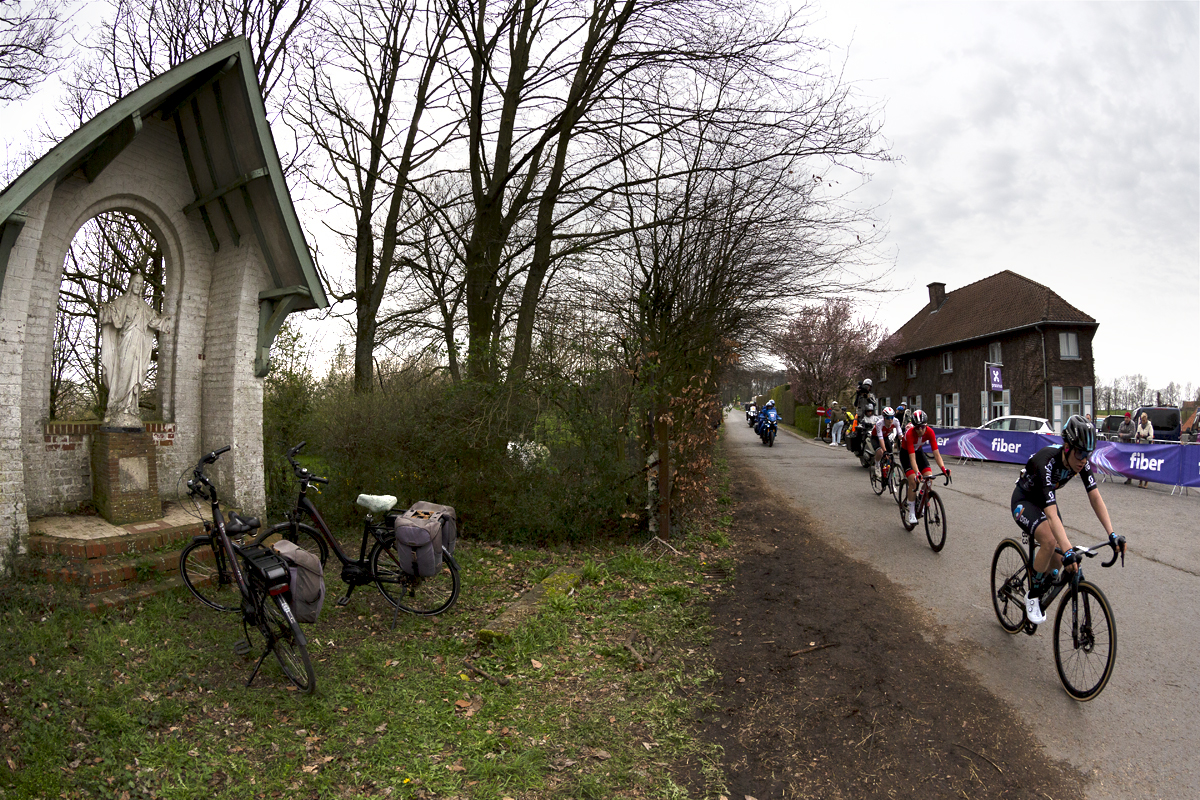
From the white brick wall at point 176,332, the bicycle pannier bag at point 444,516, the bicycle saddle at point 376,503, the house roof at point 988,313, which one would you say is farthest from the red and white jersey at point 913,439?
the house roof at point 988,313

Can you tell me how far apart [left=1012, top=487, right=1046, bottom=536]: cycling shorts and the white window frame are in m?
31.9

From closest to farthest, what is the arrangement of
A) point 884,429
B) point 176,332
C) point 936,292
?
point 176,332 → point 884,429 → point 936,292

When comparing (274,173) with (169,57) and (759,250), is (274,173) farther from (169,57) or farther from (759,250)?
(169,57)

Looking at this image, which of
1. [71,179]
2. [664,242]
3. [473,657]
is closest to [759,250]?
[664,242]

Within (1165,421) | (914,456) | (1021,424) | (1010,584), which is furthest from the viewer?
(1165,421)

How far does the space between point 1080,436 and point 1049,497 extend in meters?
0.52

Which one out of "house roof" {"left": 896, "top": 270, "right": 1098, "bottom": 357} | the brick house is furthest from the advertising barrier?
"house roof" {"left": 896, "top": 270, "right": 1098, "bottom": 357}

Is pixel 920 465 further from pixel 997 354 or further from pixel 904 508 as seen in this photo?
pixel 997 354

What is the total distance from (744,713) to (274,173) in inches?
276

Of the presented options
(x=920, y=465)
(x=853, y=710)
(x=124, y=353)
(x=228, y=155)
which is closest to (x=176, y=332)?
(x=124, y=353)

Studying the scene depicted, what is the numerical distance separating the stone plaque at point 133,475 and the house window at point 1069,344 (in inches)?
1401

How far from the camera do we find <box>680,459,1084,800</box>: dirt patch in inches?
150

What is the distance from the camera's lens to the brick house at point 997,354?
31906mm

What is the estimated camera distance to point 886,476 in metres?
12.6
